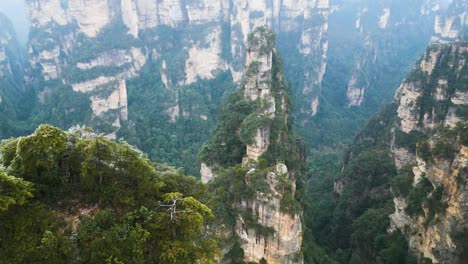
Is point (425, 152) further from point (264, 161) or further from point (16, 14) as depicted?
point (16, 14)

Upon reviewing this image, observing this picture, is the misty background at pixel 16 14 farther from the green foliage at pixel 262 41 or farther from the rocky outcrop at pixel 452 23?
the rocky outcrop at pixel 452 23

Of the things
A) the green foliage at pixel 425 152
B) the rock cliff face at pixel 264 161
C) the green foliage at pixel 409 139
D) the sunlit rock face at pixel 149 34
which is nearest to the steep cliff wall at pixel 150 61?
the sunlit rock face at pixel 149 34

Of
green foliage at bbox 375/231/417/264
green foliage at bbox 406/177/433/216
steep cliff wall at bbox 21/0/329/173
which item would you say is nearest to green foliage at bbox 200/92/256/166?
green foliage at bbox 375/231/417/264

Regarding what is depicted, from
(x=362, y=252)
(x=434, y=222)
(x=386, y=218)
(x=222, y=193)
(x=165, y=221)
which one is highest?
(x=165, y=221)

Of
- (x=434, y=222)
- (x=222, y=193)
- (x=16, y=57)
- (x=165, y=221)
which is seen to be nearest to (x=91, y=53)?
(x=16, y=57)

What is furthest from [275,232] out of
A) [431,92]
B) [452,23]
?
[452,23]

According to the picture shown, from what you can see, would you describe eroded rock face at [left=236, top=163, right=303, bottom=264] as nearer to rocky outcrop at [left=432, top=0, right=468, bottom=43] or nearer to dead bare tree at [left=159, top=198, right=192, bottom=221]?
dead bare tree at [left=159, top=198, right=192, bottom=221]

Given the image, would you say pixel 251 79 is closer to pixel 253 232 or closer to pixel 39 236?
pixel 253 232
